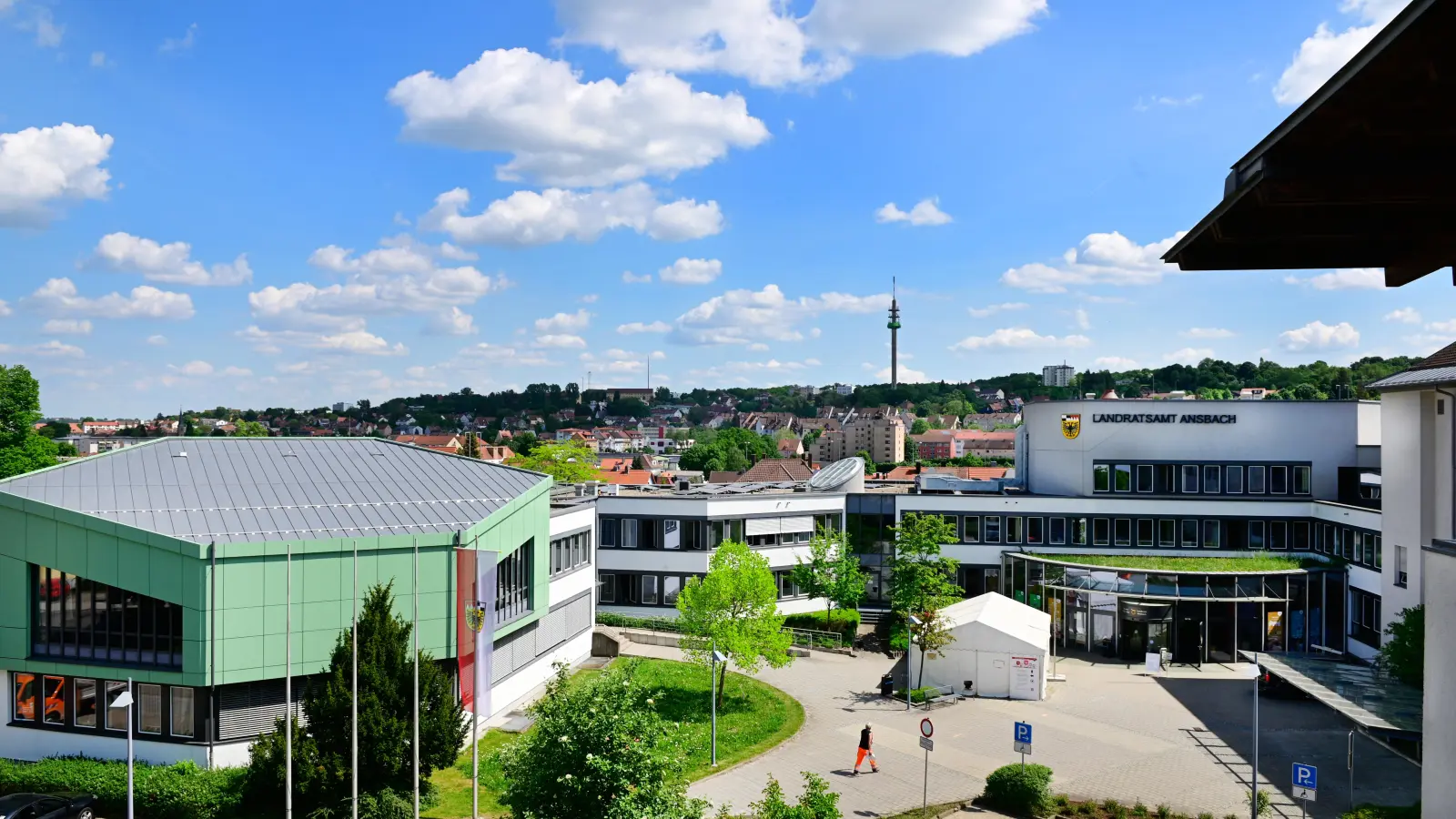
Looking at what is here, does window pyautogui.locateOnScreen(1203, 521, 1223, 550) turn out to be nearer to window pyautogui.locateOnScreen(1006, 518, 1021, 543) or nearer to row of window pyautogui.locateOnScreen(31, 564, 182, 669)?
window pyautogui.locateOnScreen(1006, 518, 1021, 543)

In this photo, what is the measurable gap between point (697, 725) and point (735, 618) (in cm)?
530

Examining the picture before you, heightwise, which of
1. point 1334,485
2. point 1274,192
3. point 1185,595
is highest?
point 1274,192

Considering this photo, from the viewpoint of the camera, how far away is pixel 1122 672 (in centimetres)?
3853

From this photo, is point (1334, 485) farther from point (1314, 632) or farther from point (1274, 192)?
point (1274, 192)

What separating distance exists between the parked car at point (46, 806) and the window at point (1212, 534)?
139ft

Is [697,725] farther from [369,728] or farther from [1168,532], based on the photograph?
[1168,532]

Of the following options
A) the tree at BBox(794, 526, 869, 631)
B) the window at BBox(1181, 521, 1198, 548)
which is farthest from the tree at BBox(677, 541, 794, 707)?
the window at BBox(1181, 521, 1198, 548)

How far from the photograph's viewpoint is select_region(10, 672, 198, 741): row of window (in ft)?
83.8

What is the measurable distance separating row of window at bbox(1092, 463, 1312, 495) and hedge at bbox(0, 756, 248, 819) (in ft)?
124

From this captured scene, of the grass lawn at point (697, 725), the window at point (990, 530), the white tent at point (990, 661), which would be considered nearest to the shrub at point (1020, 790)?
the grass lawn at point (697, 725)

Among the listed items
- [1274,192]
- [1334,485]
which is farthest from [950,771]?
[1334,485]

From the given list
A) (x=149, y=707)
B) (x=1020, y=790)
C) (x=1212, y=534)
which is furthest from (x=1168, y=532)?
(x=149, y=707)

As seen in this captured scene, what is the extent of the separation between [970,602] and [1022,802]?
1459 cm

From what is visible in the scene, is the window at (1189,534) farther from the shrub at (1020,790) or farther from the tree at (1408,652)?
the shrub at (1020,790)
